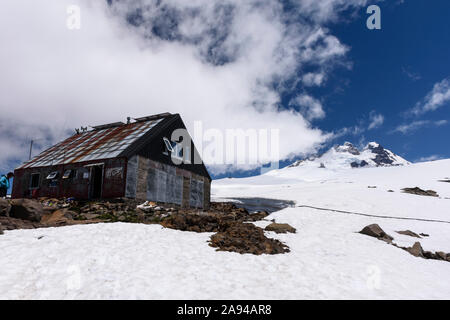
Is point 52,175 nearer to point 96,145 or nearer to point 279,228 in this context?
point 96,145

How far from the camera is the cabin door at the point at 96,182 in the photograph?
68.0 feet

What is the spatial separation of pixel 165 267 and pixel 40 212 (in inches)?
315

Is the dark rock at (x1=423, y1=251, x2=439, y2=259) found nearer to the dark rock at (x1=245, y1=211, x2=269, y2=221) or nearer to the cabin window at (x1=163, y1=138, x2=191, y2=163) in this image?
the dark rock at (x1=245, y1=211, x2=269, y2=221)

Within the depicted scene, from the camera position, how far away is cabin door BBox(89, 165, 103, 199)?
2073 cm

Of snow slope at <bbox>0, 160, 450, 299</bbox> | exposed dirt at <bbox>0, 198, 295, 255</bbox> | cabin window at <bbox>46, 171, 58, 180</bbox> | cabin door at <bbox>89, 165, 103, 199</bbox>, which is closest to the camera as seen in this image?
snow slope at <bbox>0, 160, 450, 299</bbox>

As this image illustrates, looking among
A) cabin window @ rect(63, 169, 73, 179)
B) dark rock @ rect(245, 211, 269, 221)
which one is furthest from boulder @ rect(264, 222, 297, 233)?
cabin window @ rect(63, 169, 73, 179)

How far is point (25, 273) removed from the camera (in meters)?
6.48

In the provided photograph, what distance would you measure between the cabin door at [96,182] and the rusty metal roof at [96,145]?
89 centimetres

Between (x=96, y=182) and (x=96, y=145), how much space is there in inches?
150

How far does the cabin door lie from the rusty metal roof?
2.93 feet

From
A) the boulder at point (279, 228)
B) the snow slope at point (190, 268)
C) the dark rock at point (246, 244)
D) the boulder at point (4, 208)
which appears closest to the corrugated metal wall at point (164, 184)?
the boulder at point (4, 208)

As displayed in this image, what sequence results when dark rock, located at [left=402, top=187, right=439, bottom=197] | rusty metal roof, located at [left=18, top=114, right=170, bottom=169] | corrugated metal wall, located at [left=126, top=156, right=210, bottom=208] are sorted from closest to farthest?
corrugated metal wall, located at [left=126, top=156, right=210, bottom=208] < rusty metal roof, located at [left=18, top=114, right=170, bottom=169] < dark rock, located at [left=402, top=187, right=439, bottom=197]

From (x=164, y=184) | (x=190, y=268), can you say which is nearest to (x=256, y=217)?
(x=164, y=184)
